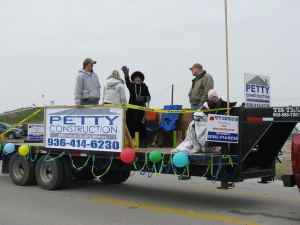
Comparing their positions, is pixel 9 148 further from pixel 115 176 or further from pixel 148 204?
pixel 148 204

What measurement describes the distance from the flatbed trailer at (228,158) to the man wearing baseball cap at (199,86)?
1566mm

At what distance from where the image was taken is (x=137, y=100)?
966 centimetres

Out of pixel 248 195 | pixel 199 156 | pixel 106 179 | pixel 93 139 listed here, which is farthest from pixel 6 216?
pixel 248 195

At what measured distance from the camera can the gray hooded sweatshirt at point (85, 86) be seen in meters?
9.66

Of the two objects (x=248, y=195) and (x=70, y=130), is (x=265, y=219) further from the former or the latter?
(x=70, y=130)

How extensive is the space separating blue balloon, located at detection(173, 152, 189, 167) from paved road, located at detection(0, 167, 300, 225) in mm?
828

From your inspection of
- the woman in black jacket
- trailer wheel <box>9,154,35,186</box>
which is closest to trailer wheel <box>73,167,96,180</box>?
trailer wheel <box>9,154,35,186</box>

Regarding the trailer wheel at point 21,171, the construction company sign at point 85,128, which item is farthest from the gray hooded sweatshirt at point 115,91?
the trailer wheel at point 21,171

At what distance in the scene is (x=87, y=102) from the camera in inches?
389

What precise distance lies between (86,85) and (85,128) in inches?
59.2

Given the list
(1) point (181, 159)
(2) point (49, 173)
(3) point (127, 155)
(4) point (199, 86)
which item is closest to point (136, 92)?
(4) point (199, 86)

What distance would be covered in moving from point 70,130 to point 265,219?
4.18 meters

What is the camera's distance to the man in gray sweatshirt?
9688mm

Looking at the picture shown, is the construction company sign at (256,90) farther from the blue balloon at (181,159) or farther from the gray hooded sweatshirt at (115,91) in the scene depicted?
the gray hooded sweatshirt at (115,91)
